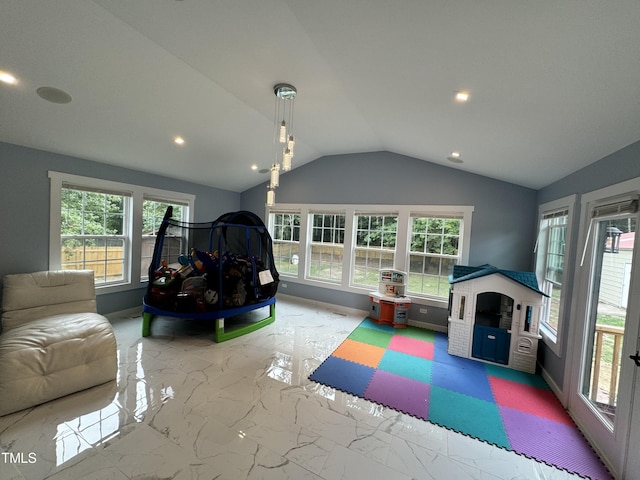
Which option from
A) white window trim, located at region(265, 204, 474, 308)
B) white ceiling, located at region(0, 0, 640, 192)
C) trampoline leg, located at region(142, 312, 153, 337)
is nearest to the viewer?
white ceiling, located at region(0, 0, 640, 192)

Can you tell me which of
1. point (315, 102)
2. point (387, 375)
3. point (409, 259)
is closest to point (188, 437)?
point (387, 375)

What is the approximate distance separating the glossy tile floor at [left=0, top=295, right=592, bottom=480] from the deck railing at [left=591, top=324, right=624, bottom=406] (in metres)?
0.78

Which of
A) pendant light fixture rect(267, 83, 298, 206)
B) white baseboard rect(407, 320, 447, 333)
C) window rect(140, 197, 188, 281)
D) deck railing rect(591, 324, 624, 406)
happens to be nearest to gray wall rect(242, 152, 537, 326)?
white baseboard rect(407, 320, 447, 333)

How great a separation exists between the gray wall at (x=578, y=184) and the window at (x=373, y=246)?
6.95 ft

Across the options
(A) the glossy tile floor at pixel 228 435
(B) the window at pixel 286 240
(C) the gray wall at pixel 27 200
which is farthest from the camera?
(B) the window at pixel 286 240

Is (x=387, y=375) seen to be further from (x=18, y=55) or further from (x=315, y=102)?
(x=18, y=55)

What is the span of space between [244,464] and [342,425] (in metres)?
0.77

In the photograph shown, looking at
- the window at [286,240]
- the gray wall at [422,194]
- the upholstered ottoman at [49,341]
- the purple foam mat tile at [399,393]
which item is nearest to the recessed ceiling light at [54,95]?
the upholstered ottoman at [49,341]

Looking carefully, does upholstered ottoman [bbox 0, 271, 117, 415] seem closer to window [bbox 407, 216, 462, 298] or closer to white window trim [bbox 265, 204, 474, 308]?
white window trim [bbox 265, 204, 474, 308]

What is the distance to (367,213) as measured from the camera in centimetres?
461

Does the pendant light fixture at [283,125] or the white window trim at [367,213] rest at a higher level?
the pendant light fixture at [283,125]

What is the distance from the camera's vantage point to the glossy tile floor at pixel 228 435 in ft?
5.24

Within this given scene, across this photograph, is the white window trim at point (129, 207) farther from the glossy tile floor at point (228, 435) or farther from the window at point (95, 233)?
the glossy tile floor at point (228, 435)

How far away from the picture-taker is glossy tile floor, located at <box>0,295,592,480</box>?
62.9 inches
